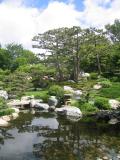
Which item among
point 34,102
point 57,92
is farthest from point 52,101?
point 57,92

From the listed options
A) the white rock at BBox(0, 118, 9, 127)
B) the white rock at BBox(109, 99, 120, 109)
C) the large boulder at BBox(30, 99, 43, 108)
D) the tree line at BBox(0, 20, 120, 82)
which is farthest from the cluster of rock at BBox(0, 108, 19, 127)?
the tree line at BBox(0, 20, 120, 82)

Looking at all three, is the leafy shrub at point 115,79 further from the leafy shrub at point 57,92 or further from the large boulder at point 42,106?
the large boulder at point 42,106

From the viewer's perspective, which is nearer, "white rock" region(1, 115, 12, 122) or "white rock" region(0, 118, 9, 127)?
"white rock" region(0, 118, 9, 127)

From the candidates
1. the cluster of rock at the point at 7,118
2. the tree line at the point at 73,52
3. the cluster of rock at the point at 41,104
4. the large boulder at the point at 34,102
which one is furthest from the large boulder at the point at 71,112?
the tree line at the point at 73,52

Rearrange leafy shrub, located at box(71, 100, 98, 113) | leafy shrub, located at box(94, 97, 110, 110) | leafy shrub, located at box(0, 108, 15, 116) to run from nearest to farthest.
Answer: leafy shrub, located at box(0, 108, 15, 116) < leafy shrub, located at box(71, 100, 98, 113) < leafy shrub, located at box(94, 97, 110, 110)

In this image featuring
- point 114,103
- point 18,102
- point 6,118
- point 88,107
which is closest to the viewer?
point 6,118

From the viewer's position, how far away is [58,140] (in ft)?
85.8

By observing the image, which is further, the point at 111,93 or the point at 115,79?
the point at 115,79

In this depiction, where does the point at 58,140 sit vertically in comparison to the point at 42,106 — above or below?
below

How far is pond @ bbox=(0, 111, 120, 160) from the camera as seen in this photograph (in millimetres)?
22203

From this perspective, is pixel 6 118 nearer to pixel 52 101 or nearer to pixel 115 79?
pixel 52 101

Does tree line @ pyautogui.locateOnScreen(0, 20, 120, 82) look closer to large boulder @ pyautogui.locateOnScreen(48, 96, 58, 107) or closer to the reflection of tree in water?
large boulder @ pyautogui.locateOnScreen(48, 96, 58, 107)

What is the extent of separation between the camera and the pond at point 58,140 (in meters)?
22.2

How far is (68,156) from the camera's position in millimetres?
21891
